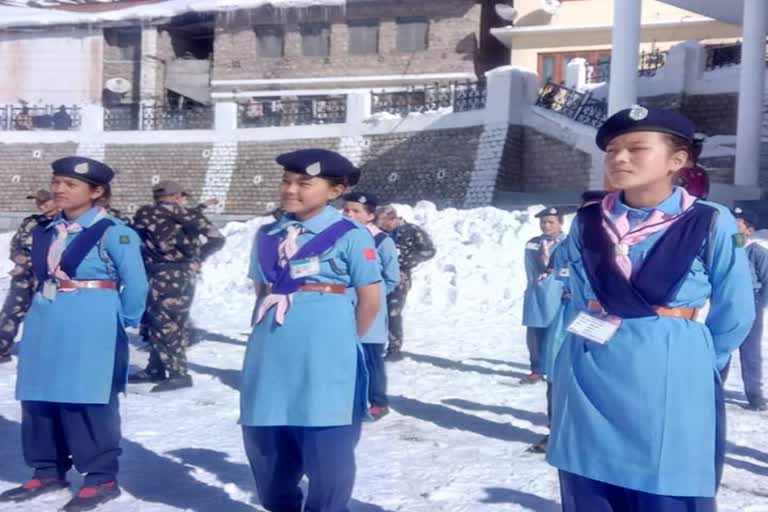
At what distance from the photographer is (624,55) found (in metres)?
20.1

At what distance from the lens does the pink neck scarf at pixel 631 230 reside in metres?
3.05

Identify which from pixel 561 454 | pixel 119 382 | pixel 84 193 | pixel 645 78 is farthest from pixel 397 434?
pixel 645 78

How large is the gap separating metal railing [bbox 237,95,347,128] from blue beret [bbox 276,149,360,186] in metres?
23.8

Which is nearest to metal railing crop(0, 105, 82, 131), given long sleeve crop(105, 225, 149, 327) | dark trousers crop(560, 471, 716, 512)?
long sleeve crop(105, 225, 149, 327)

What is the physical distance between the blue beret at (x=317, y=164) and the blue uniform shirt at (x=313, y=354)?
185 millimetres

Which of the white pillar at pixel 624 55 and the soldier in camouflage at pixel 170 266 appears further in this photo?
the white pillar at pixel 624 55

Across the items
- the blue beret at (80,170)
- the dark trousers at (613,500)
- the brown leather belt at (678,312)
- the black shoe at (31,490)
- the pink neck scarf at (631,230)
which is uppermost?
the blue beret at (80,170)

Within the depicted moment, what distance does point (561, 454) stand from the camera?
3.13m

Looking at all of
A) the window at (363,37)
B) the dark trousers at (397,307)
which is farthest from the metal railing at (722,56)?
the dark trousers at (397,307)

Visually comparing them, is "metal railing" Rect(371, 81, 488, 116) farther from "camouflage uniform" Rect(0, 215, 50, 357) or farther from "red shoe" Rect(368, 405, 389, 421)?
"red shoe" Rect(368, 405, 389, 421)

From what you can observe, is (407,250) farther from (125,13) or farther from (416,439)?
(125,13)

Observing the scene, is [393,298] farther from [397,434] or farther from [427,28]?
[427,28]

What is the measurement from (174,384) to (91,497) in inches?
136

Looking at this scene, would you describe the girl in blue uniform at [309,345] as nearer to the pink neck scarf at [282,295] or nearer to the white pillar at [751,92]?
the pink neck scarf at [282,295]
